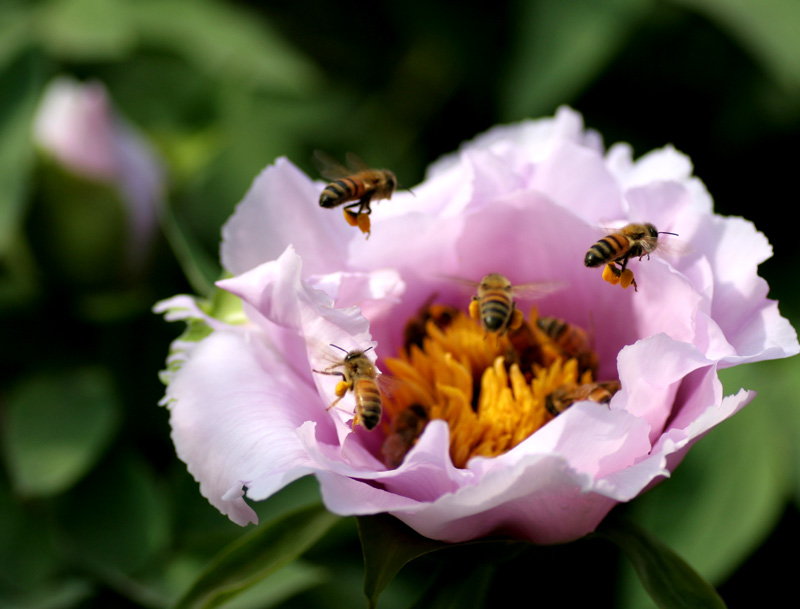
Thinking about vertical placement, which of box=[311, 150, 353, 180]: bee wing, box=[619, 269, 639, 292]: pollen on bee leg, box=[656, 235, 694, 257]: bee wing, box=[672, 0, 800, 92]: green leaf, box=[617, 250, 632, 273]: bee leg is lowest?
box=[311, 150, 353, 180]: bee wing

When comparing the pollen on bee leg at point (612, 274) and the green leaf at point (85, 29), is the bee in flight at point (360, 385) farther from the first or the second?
the green leaf at point (85, 29)

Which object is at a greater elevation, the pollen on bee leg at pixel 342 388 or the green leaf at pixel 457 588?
the pollen on bee leg at pixel 342 388

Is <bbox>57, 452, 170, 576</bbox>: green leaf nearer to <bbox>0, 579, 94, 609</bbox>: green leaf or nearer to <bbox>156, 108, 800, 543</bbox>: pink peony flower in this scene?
<bbox>0, 579, 94, 609</bbox>: green leaf

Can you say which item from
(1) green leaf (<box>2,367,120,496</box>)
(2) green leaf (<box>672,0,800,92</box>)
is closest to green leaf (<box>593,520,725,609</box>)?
(1) green leaf (<box>2,367,120,496</box>)

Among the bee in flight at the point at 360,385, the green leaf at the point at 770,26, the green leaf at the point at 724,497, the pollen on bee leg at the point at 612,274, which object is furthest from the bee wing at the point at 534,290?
the green leaf at the point at 770,26

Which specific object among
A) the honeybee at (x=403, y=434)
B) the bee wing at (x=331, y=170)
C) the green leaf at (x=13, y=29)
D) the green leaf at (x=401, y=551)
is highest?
the bee wing at (x=331, y=170)

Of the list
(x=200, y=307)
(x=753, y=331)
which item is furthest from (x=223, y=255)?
(x=753, y=331)

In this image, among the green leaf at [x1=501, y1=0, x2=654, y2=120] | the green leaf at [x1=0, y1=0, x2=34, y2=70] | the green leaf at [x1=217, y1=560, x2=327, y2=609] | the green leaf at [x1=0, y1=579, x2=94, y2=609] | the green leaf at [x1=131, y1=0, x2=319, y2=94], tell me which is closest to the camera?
the green leaf at [x1=217, y1=560, x2=327, y2=609]
